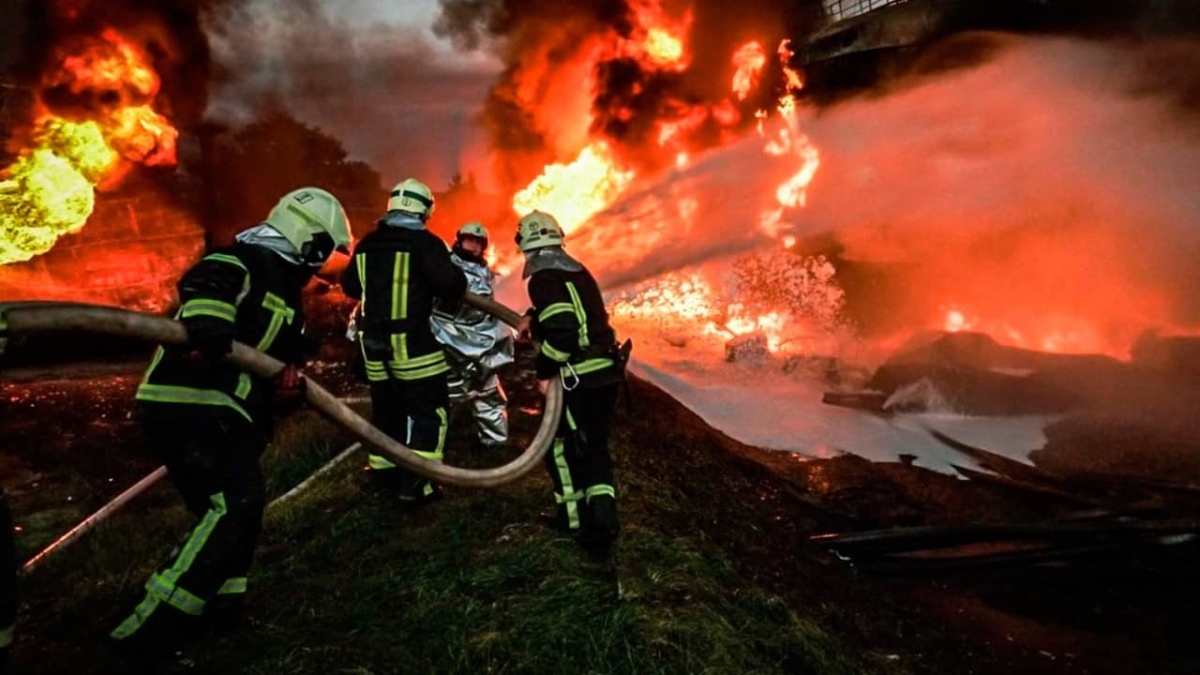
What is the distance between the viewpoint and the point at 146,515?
550 cm

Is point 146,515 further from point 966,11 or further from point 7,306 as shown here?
point 966,11

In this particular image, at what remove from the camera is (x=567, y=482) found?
4.77 m

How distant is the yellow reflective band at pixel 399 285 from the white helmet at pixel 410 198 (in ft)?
1.29

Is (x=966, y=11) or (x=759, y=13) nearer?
(x=966, y=11)

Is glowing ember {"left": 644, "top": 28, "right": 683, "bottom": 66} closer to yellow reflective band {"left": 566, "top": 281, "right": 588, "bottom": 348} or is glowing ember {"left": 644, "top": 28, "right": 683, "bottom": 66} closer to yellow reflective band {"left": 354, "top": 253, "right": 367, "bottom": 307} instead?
yellow reflective band {"left": 354, "top": 253, "right": 367, "bottom": 307}

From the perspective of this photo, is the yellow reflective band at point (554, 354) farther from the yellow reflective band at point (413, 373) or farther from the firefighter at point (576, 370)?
the yellow reflective band at point (413, 373)

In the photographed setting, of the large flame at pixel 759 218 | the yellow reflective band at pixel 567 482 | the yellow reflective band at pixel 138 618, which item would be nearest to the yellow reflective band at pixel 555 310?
the yellow reflective band at pixel 567 482

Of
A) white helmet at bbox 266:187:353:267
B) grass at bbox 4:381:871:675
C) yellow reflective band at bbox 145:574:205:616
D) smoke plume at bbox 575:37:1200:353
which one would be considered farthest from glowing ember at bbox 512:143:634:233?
yellow reflective band at bbox 145:574:205:616

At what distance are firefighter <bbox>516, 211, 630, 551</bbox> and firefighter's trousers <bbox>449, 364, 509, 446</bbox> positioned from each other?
159cm

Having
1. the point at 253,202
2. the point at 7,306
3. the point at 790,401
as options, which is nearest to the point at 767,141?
the point at 790,401

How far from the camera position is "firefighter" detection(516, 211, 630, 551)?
15.0 feet

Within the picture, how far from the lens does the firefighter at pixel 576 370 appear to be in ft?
15.0

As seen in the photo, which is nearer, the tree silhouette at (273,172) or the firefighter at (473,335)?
the firefighter at (473,335)

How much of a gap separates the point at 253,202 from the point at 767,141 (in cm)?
1321
